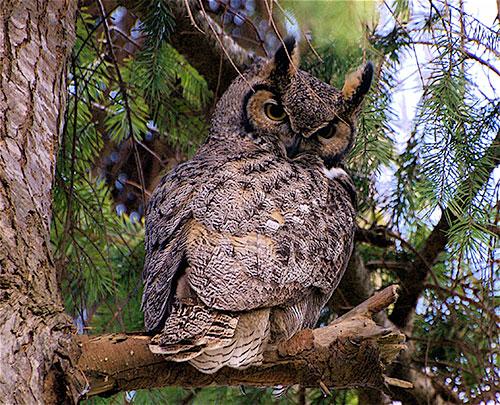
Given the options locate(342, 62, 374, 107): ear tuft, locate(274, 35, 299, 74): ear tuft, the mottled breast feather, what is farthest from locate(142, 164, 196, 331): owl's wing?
locate(342, 62, 374, 107): ear tuft

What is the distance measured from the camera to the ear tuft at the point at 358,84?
2311 millimetres

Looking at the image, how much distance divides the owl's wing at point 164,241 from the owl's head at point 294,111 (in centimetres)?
31

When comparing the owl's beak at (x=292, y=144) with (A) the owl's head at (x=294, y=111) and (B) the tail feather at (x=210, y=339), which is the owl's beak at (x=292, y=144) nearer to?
(A) the owl's head at (x=294, y=111)

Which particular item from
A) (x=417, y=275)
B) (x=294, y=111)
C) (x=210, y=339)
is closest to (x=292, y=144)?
(x=294, y=111)

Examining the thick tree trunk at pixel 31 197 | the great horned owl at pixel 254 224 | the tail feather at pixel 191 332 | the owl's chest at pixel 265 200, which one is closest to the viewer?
the thick tree trunk at pixel 31 197

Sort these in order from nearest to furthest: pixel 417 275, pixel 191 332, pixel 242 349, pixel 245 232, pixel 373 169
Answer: pixel 191 332, pixel 242 349, pixel 245 232, pixel 373 169, pixel 417 275

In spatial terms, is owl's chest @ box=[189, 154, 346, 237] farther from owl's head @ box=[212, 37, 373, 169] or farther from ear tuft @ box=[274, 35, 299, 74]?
ear tuft @ box=[274, 35, 299, 74]

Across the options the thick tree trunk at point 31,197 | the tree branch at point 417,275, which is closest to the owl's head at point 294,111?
the tree branch at point 417,275

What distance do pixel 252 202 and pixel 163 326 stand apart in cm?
40

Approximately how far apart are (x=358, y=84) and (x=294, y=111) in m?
0.22

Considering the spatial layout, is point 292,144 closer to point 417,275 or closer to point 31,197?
point 417,275

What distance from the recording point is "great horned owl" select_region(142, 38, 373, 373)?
1712mm

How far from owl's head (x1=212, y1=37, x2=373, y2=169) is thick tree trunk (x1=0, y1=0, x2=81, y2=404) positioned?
684mm

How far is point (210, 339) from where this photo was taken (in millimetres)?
1630
